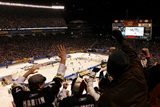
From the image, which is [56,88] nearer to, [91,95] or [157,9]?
[91,95]

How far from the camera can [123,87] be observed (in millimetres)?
1483

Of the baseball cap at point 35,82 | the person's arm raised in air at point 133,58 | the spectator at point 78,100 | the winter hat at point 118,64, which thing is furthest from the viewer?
the baseball cap at point 35,82

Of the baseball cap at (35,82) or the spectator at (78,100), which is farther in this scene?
the baseball cap at (35,82)

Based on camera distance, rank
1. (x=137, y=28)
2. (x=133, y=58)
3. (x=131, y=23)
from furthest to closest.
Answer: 1. (x=131, y=23)
2. (x=137, y=28)
3. (x=133, y=58)

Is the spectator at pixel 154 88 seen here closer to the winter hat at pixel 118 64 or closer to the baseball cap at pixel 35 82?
the winter hat at pixel 118 64

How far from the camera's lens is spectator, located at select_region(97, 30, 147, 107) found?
4.67 ft

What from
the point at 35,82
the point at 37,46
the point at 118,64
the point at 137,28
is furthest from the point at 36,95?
Answer: the point at 37,46

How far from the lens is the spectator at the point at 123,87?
1.42 meters

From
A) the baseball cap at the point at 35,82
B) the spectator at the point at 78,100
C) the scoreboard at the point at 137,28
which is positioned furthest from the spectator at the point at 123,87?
the scoreboard at the point at 137,28

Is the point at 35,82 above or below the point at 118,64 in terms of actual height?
below

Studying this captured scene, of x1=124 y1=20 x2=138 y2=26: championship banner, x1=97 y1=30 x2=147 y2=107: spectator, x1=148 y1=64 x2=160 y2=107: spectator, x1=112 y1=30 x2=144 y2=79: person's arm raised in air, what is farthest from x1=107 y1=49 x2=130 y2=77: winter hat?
x1=124 y1=20 x2=138 y2=26: championship banner

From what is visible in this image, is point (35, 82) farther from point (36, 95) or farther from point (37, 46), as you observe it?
Answer: point (37, 46)

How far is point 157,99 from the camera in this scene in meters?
1.39

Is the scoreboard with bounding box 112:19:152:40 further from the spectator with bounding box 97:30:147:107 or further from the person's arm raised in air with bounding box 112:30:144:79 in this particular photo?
the spectator with bounding box 97:30:147:107
